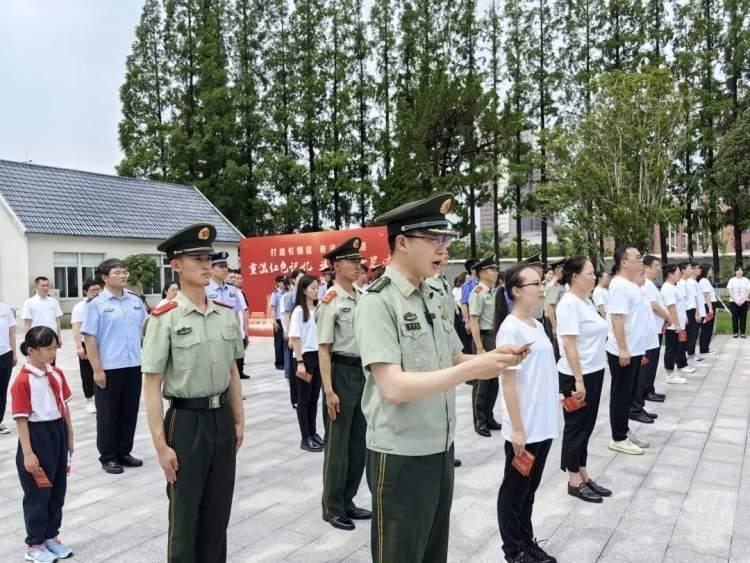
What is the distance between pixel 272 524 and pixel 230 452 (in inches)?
48.1

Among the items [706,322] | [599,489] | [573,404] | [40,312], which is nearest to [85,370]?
[40,312]

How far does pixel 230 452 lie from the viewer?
279cm

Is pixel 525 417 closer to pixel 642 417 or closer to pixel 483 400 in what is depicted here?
pixel 483 400

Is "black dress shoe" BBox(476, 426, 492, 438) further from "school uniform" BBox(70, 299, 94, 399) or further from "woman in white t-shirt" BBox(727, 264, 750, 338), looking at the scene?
"woman in white t-shirt" BBox(727, 264, 750, 338)

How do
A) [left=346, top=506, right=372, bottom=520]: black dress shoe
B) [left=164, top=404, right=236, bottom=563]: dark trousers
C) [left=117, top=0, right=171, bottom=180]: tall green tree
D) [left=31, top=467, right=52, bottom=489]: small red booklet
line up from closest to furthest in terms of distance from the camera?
1. [left=164, top=404, right=236, bottom=563]: dark trousers
2. [left=31, top=467, right=52, bottom=489]: small red booklet
3. [left=346, top=506, right=372, bottom=520]: black dress shoe
4. [left=117, top=0, right=171, bottom=180]: tall green tree

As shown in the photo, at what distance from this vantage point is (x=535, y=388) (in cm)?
310

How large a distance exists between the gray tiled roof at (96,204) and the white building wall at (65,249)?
25cm

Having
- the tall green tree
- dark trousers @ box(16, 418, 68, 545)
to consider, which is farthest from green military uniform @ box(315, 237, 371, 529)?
the tall green tree

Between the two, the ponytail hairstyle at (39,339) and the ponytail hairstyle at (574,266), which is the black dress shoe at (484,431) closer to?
the ponytail hairstyle at (574,266)

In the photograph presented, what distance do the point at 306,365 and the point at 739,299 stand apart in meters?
11.0

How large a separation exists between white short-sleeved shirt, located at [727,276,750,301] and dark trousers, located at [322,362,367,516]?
447 inches

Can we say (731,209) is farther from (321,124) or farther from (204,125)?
(204,125)

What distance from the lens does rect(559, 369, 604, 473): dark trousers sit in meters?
3.98

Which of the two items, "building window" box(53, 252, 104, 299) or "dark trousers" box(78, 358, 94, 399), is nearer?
"dark trousers" box(78, 358, 94, 399)
